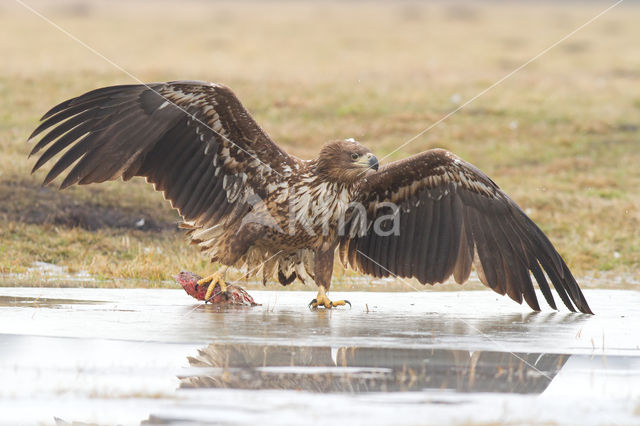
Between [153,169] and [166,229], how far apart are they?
10.2 ft

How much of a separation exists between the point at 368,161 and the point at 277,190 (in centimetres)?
87

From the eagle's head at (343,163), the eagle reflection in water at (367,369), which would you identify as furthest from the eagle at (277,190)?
the eagle reflection in water at (367,369)

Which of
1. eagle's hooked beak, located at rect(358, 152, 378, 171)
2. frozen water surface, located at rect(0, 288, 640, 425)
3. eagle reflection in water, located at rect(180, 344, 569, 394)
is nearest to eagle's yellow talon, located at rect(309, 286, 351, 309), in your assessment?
frozen water surface, located at rect(0, 288, 640, 425)

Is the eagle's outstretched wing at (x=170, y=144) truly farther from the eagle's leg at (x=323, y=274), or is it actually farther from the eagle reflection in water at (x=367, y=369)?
the eagle reflection in water at (x=367, y=369)

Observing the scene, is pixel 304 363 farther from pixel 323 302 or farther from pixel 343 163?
pixel 343 163

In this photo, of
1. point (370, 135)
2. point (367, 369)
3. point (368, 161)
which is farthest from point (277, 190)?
point (370, 135)

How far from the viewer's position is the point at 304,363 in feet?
17.4

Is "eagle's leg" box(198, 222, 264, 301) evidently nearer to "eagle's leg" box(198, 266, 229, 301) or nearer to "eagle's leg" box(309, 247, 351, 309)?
"eagle's leg" box(198, 266, 229, 301)

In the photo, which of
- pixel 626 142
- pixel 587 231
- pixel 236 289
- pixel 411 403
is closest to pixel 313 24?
pixel 626 142

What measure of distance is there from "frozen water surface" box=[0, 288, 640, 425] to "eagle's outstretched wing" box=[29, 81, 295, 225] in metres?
1.12

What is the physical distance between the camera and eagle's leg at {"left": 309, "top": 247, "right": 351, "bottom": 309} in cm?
805

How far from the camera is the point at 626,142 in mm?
17016

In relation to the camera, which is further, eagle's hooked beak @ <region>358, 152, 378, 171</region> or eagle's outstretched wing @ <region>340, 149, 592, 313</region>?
eagle's outstretched wing @ <region>340, 149, 592, 313</region>

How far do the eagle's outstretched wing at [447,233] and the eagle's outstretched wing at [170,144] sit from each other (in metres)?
1.13
